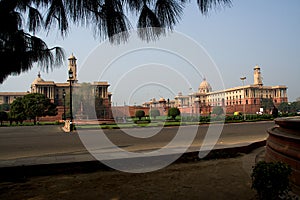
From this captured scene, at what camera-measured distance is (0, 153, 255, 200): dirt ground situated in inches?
151

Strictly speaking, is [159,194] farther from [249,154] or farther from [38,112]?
[38,112]

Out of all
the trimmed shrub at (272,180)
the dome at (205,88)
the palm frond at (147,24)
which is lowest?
the trimmed shrub at (272,180)

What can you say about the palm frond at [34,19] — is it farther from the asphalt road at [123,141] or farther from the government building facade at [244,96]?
the government building facade at [244,96]

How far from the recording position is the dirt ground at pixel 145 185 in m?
3.84

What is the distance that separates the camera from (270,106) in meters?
72.2

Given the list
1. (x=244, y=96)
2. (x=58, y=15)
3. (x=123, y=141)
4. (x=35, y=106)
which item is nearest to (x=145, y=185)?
(x=58, y=15)

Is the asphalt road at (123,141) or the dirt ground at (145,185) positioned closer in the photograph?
the dirt ground at (145,185)

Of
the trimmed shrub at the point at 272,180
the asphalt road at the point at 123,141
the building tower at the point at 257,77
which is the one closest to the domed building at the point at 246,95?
the building tower at the point at 257,77

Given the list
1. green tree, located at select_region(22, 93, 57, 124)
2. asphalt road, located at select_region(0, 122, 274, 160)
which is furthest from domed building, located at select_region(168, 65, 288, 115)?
asphalt road, located at select_region(0, 122, 274, 160)

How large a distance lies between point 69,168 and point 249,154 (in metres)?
4.40

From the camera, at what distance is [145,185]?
171 inches

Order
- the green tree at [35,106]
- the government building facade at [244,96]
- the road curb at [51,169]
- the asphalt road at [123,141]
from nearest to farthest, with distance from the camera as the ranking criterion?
the road curb at [51,169] → the asphalt road at [123,141] → the green tree at [35,106] → the government building facade at [244,96]

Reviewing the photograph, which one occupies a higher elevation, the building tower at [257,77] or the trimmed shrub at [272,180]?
the building tower at [257,77]

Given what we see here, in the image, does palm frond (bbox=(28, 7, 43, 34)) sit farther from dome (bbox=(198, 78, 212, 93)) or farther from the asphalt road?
dome (bbox=(198, 78, 212, 93))
